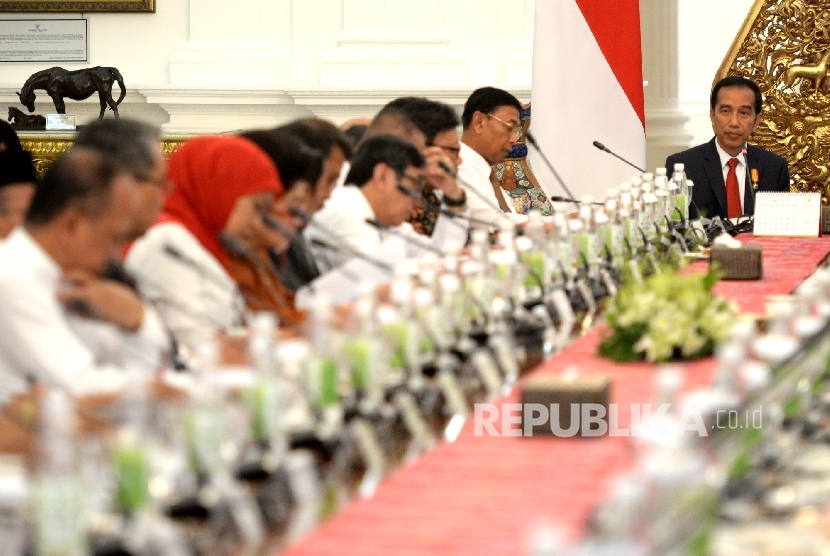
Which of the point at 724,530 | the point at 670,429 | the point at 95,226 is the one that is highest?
the point at 95,226

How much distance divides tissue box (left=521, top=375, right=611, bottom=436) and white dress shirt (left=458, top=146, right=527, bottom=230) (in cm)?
294

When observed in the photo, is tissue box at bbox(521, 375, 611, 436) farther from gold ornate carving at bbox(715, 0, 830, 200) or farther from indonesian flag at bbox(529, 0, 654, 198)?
gold ornate carving at bbox(715, 0, 830, 200)

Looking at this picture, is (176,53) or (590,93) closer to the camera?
(590,93)

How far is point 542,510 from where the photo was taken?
Result: 180 cm

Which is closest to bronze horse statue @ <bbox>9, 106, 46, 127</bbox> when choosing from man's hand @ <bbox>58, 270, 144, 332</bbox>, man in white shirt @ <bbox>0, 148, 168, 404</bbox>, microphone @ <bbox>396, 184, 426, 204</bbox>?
microphone @ <bbox>396, 184, 426, 204</bbox>

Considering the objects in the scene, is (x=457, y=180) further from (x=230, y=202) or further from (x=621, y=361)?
(x=621, y=361)

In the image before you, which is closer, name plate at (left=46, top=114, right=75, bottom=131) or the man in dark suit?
the man in dark suit

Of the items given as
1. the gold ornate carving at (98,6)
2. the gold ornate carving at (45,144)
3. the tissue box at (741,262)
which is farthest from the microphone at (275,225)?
the gold ornate carving at (98,6)

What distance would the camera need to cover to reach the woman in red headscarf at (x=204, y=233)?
3148 mm

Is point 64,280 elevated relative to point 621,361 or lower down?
elevated

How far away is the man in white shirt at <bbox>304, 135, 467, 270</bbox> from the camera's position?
4191 mm

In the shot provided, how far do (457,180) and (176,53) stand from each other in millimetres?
3235

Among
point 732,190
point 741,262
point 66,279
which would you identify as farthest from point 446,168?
point 66,279

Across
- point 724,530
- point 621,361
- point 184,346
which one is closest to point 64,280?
point 184,346
